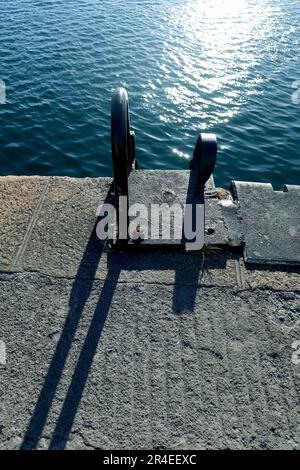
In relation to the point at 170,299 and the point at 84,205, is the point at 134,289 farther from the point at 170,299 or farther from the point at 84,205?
the point at 84,205

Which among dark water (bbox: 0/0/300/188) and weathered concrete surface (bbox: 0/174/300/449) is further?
dark water (bbox: 0/0/300/188)

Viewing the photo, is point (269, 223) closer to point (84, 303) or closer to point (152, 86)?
point (84, 303)

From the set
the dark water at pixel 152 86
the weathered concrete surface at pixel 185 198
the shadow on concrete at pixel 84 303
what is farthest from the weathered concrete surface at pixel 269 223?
the dark water at pixel 152 86

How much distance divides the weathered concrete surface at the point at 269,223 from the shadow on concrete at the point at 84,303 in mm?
412

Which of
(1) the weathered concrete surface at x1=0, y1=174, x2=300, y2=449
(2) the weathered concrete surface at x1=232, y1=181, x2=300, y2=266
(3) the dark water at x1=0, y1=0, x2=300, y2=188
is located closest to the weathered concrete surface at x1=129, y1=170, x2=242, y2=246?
(2) the weathered concrete surface at x1=232, y1=181, x2=300, y2=266

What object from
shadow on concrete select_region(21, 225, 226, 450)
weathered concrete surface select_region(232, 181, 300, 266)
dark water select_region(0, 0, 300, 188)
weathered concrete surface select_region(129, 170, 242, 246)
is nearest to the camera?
shadow on concrete select_region(21, 225, 226, 450)

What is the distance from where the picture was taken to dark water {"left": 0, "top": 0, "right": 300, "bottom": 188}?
772 cm

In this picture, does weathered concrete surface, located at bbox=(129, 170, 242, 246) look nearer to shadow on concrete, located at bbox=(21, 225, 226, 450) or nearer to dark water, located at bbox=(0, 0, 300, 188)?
shadow on concrete, located at bbox=(21, 225, 226, 450)

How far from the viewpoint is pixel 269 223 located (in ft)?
13.0

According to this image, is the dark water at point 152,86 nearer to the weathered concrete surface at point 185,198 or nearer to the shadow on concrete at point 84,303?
the weathered concrete surface at point 185,198

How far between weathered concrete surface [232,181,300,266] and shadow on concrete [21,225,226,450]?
0.41m

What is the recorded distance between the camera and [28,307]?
10.2 ft

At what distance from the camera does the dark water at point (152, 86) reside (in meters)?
7.72
